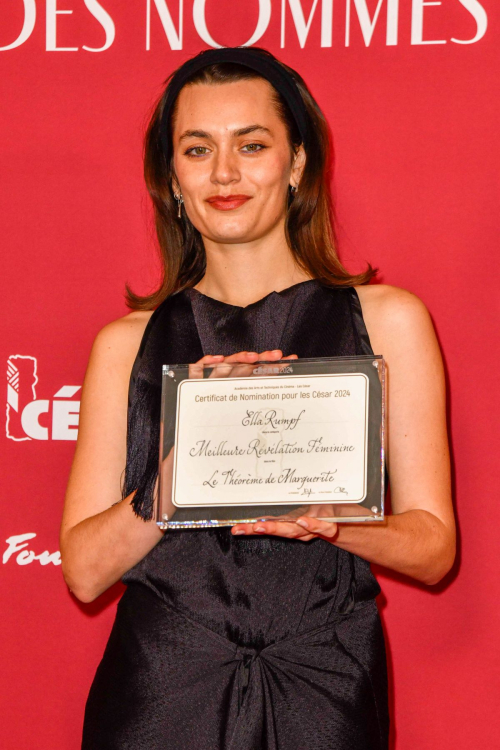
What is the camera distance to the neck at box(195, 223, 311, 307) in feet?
4.95

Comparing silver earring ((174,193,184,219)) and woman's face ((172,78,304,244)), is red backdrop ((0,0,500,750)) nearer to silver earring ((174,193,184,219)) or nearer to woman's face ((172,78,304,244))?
silver earring ((174,193,184,219))

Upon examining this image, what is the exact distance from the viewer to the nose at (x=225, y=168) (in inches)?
55.5

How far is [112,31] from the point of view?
1.78 meters

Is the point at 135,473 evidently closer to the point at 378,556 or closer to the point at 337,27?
the point at 378,556

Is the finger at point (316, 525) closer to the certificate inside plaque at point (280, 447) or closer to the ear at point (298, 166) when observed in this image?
the certificate inside plaque at point (280, 447)

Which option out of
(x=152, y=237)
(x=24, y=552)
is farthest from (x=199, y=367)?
(x=24, y=552)

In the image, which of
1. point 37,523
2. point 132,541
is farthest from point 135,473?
point 37,523

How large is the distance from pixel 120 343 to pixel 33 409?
35 cm

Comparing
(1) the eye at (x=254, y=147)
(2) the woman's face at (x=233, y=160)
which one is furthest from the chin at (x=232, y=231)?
(1) the eye at (x=254, y=147)

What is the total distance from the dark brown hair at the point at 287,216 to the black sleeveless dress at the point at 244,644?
0.63ft

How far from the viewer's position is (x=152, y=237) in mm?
1793

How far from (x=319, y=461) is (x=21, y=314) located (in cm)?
92

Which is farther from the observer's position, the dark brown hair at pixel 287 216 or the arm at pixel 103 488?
the dark brown hair at pixel 287 216

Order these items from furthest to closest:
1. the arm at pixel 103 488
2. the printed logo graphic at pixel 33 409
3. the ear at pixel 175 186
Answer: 1. the printed logo graphic at pixel 33 409
2. the ear at pixel 175 186
3. the arm at pixel 103 488
